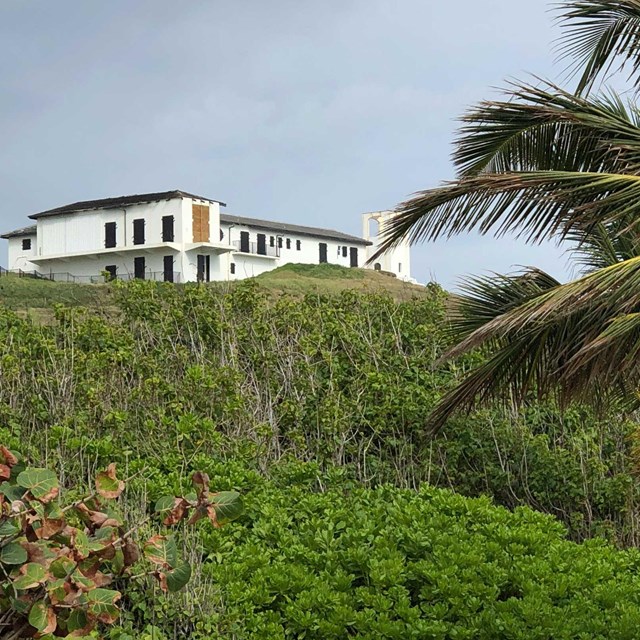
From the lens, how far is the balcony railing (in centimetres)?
5344

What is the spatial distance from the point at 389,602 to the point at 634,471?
4400 mm

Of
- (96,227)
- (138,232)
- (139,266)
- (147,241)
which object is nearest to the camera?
(147,241)

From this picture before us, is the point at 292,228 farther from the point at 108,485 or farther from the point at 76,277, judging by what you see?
the point at 108,485

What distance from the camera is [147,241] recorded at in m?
48.8

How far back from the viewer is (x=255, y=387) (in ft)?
39.6

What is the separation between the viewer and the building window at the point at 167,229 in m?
48.2

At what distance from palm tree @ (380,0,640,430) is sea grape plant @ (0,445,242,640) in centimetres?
273

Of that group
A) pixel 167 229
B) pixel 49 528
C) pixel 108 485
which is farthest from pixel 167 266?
pixel 49 528

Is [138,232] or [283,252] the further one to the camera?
[283,252]

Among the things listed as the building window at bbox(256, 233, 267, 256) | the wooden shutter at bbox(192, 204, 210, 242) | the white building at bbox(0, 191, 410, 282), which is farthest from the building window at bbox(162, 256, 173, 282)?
the building window at bbox(256, 233, 267, 256)

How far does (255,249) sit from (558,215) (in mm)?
48335

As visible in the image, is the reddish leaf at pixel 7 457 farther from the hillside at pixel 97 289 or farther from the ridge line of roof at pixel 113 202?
the ridge line of roof at pixel 113 202

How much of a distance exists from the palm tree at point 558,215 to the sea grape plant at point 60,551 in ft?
8.96

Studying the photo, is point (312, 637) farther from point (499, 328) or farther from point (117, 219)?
point (117, 219)
